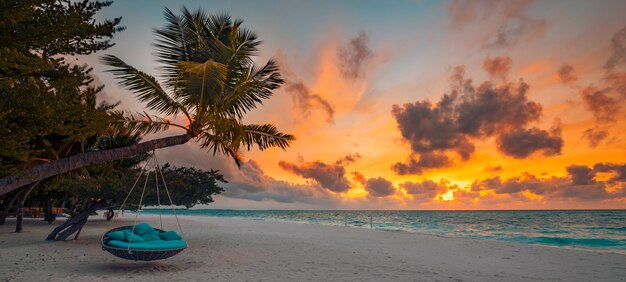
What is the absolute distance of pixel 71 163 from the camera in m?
5.62

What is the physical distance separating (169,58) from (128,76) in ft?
4.14

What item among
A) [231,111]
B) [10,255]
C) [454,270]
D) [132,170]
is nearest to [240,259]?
[231,111]

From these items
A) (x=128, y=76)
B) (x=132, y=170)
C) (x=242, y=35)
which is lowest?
(x=132, y=170)

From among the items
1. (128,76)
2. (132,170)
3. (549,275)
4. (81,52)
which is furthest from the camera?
(132,170)

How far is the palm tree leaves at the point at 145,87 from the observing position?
7371 millimetres

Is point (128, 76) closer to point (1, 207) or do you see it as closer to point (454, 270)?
point (454, 270)

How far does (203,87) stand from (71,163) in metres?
2.65

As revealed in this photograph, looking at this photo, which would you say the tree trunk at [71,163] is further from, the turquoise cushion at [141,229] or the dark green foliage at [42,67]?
the turquoise cushion at [141,229]

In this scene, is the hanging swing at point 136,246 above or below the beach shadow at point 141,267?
above

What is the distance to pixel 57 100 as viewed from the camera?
529 centimetres

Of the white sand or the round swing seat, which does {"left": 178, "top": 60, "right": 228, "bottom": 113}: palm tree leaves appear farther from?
the white sand

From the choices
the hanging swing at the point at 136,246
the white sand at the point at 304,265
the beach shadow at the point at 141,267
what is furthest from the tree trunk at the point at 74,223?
the hanging swing at the point at 136,246

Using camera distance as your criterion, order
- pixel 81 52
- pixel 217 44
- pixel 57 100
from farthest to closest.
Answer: pixel 217 44, pixel 81 52, pixel 57 100

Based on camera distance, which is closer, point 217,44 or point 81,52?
point 81,52
